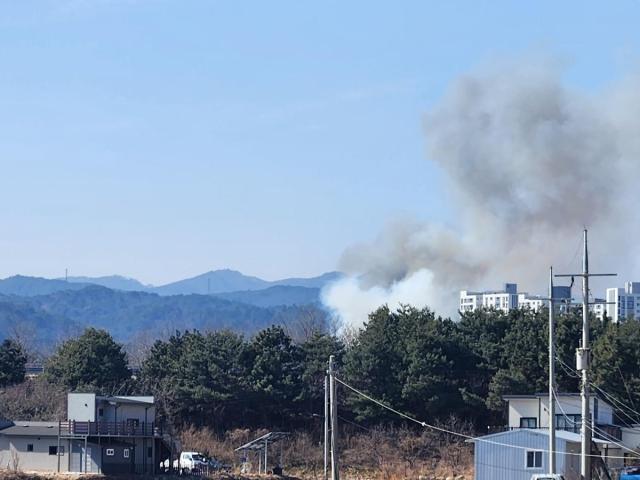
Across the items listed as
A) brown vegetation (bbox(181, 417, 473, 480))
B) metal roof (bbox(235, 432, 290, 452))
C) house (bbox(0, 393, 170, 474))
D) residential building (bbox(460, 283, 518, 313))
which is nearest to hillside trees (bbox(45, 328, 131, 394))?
brown vegetation (bbox(181, 417, 473, 480))

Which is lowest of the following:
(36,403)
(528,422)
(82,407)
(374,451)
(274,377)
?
(374,451)

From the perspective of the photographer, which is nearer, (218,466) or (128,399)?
A: (128,399)

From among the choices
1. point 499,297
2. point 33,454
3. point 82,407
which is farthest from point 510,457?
point 499,297

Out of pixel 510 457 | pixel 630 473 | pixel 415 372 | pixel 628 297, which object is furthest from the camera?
pixel 628 297

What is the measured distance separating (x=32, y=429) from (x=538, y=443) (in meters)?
21.8

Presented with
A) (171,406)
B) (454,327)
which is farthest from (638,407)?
(171,406)

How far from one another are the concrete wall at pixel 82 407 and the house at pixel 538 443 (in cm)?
1632

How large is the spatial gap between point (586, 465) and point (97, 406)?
26.5 m

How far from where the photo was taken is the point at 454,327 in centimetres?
6838

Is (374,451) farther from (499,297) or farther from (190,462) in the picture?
(499,297)

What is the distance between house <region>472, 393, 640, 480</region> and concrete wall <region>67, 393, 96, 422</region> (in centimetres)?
1632

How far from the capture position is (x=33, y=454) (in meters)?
57.1

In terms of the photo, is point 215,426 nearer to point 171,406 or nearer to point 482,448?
point 171,406

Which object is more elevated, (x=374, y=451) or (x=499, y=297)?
(x=499, y=297)
